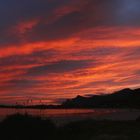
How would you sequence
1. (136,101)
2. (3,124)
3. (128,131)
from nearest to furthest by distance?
(3,124) → (128,131) → (136,101)

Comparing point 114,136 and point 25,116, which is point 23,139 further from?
point 114,136

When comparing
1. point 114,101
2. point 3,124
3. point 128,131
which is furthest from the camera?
point 114,101

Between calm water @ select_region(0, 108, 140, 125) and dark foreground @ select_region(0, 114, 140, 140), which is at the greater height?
calm water @ select_region(0, 108, 140, 125)

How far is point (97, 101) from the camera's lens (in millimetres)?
135500

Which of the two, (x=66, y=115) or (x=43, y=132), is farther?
(x=66, y=115)

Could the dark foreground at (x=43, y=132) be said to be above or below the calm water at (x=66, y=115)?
below

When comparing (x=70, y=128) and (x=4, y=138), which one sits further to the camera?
(x=70, y=128)

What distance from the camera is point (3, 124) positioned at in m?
26.8

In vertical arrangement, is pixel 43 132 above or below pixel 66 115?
below

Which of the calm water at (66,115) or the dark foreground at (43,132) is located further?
the calm water at (66,115)

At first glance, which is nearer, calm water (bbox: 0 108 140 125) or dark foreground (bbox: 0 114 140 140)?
dark foreground (bbox: 0 114 140 140)

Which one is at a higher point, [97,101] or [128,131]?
[97,101]

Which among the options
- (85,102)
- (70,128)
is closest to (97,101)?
(85,102)

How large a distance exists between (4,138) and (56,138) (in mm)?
3131
